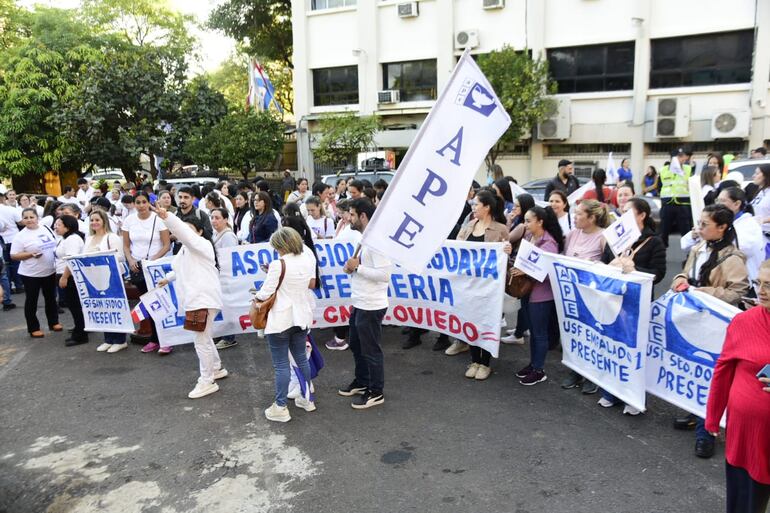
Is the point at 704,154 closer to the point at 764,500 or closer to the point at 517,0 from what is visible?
the point at 517,0

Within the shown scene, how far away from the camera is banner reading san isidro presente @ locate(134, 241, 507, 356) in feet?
19.9

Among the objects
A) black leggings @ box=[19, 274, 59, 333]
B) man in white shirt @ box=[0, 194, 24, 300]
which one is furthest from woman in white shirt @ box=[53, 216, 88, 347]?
man in white shirt @ box=[0, 194, 24, 300]

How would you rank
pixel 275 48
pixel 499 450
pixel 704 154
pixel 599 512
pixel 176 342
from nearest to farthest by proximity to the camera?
pixel 599 512 < pixel 499 450 < pixel 176 342 < pixel 704 154 < pixel 275 48

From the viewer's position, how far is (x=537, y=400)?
5551mm

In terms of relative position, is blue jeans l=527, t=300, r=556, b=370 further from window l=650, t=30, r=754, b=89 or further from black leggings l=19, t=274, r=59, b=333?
window l=650, t=30, r=754, b=89

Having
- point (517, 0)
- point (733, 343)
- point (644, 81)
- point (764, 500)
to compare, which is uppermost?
point (517, 0)

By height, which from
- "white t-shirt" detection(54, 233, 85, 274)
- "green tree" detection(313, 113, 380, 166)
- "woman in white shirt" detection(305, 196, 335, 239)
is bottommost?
"white t-shirt" detection(54, 233, 85, 274)

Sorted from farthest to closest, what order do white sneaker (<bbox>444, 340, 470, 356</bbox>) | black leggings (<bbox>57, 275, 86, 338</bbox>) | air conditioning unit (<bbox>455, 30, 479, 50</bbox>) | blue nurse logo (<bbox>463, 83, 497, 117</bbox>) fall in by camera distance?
air conditioning unit (<bbox>455, 30, 479, 50</bbox>) < black leggings (<bbox>57, 275, 86, 338</bbox>) < white sneaker (<bbox>444, 340, 470, 356</bbox>) < blue nurse logo (<bbox>463, 83, 497, 117</bbox>)

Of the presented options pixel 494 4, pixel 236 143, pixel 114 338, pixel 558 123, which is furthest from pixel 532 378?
pixel 494 4

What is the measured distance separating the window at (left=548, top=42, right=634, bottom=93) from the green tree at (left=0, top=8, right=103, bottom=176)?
54.9ft

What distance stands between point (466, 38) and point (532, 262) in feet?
63.2

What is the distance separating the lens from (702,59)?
2064 cm

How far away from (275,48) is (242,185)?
829 inches

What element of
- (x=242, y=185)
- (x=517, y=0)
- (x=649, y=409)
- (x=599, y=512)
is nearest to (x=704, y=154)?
(x=517, y=0)
